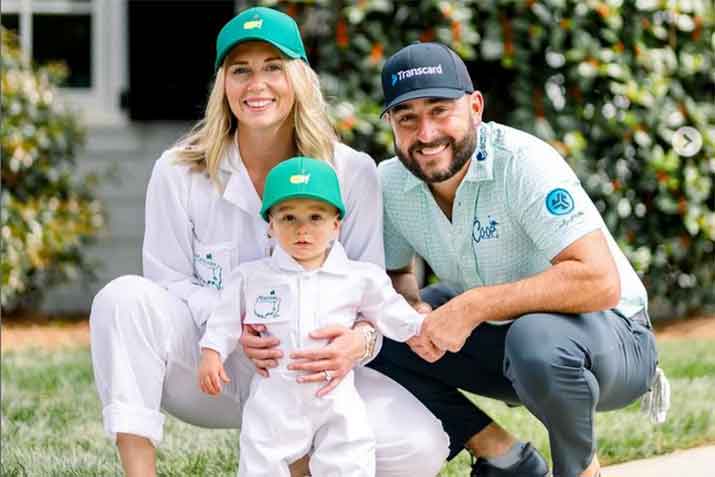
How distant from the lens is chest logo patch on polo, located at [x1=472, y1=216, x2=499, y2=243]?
334 centimetres

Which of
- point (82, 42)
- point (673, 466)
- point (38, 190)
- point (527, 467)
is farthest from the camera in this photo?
point (82, 42)

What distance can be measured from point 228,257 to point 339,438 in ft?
1.99

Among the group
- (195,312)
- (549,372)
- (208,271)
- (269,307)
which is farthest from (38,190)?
(549,372)

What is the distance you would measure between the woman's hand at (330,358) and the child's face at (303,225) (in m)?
0.21

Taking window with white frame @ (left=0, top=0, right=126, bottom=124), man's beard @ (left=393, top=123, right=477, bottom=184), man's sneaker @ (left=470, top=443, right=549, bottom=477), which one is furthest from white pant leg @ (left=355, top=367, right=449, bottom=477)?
window with white frame @ (left=0, top=0, right=126, bottom=124)

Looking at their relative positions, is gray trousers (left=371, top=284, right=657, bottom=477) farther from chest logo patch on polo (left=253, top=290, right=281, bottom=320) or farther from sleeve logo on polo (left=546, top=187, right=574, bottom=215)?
chest logo patch on polo (left=253, top=290, right=281, bottom=320)

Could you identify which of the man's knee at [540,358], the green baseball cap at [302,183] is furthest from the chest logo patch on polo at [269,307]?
the man's knee at [540,358]

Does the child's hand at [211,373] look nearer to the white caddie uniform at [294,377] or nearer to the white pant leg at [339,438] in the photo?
the white caddie uniform at [294,377]

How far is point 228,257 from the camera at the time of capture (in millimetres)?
3414

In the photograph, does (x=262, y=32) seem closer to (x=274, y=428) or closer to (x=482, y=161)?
(x=482, y=161)

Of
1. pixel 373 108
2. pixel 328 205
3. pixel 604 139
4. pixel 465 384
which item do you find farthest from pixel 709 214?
pixel 328 205

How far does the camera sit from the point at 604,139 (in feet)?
21.5

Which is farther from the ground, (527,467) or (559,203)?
(559,203)

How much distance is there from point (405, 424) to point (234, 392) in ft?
1.53
